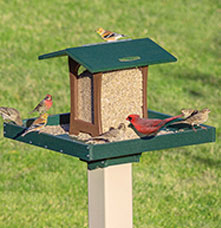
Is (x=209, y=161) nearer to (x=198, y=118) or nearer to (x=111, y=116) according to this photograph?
(x=198, y=118)

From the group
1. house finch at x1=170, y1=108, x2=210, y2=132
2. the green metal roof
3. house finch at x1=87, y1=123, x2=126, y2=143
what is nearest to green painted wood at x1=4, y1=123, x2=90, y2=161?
house finch at x1=87, y1=123, x2=126, y2=143

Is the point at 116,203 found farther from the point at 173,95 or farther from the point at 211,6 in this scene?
the point at 211,6

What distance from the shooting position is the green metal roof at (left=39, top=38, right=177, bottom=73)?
5621 millimetres

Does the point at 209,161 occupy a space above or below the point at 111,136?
below

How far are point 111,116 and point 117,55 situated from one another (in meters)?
0.56

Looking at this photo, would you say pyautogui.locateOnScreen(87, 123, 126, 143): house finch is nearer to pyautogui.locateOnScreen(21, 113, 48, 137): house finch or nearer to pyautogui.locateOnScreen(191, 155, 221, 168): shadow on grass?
pyautogui.locateOnScreen(21, 113, 48, 137): house finch

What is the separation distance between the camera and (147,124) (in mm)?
5641

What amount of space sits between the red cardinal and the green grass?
3.01 meters

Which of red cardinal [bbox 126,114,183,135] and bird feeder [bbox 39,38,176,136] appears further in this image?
bird feeder [bbox 39,38,176,136]

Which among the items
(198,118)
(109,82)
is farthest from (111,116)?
(198,118)

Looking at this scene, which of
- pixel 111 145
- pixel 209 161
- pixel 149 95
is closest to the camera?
pixel 111 145

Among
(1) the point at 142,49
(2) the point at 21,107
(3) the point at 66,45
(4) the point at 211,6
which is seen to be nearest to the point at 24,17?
(3) the point at 66,45

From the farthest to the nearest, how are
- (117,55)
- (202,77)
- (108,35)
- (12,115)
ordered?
(202,77) < (108,35) < (12,115) < (117,55)

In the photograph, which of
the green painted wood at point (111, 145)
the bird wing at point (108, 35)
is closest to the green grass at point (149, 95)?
the green painted wood at point (111, 145)
